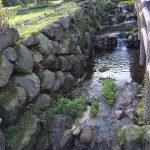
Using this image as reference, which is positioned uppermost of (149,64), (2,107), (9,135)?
(149,64)

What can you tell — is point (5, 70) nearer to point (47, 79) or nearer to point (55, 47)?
point (47, 79)

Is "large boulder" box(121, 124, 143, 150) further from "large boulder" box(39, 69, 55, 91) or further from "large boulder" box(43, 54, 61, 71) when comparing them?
"large boulder" box(43, 54, 61, 71)

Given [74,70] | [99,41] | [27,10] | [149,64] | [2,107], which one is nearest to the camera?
[149,64]

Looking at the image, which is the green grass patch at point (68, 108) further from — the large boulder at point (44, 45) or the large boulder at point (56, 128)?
the large boulder at point (44, 45)

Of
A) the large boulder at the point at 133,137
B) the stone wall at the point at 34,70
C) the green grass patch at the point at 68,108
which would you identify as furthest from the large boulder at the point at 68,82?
the large boulder at the point at 133,137

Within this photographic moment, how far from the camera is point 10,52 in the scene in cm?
1047

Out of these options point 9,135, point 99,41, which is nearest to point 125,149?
point 9,135

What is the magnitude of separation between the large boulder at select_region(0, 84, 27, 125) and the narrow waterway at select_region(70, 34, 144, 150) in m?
2.20

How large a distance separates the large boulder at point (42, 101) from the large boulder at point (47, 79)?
1.23 ft

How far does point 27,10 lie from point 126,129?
46.9 ft

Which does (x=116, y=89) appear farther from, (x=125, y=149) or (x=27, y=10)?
(x=27, y=10)

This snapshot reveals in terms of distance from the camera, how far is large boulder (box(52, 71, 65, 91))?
12189mm

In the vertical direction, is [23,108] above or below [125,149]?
above

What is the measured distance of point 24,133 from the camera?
9.50m
